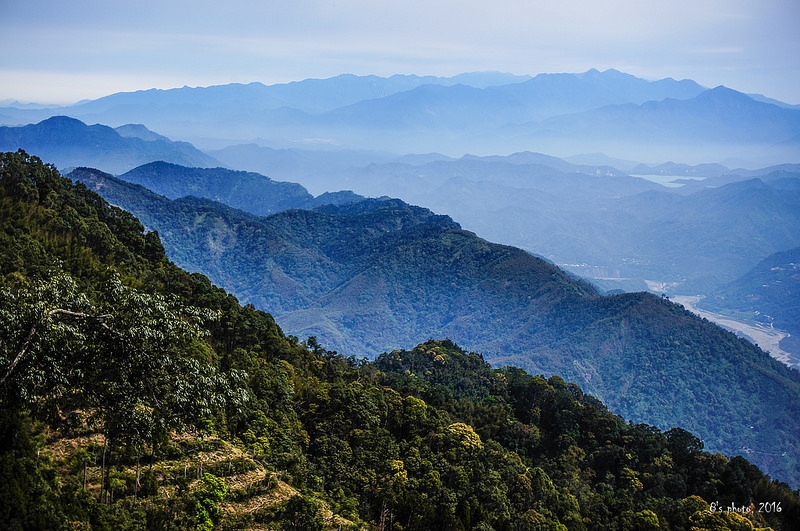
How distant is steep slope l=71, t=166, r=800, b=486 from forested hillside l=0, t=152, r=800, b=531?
64.0 m

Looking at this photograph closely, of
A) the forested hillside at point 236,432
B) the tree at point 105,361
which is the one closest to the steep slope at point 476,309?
the forested hillside at point 236,432

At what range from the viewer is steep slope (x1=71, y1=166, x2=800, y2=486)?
98.6 m

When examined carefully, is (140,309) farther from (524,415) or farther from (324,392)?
(524,415)

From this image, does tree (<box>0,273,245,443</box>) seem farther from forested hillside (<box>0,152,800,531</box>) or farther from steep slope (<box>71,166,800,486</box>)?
steep slope (<box>71,166,800,486</box>)

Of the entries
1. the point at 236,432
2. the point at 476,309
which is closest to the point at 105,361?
the point at 236,432

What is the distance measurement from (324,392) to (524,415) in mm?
19803

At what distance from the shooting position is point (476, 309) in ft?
487

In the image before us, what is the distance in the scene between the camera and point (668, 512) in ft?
98.3

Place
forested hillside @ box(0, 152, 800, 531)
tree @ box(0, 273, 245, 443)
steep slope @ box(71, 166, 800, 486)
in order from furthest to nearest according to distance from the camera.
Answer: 1. steep slope @ box(71, 166, 800, 486)
2. forested hillside @ box(0, 152, 800, 531)
3. tree @ box(0, 273, 245, 443)

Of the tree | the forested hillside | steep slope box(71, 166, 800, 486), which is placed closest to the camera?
the tree

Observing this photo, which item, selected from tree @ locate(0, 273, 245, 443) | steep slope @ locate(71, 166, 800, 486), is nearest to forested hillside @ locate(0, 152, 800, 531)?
tree @ locate(0, 273, 245, 443)

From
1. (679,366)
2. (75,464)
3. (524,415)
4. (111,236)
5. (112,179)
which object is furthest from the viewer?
(112,179)

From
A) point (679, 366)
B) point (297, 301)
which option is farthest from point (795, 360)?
point (297, 301)

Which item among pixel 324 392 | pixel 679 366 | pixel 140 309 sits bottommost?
pixel 679 366
